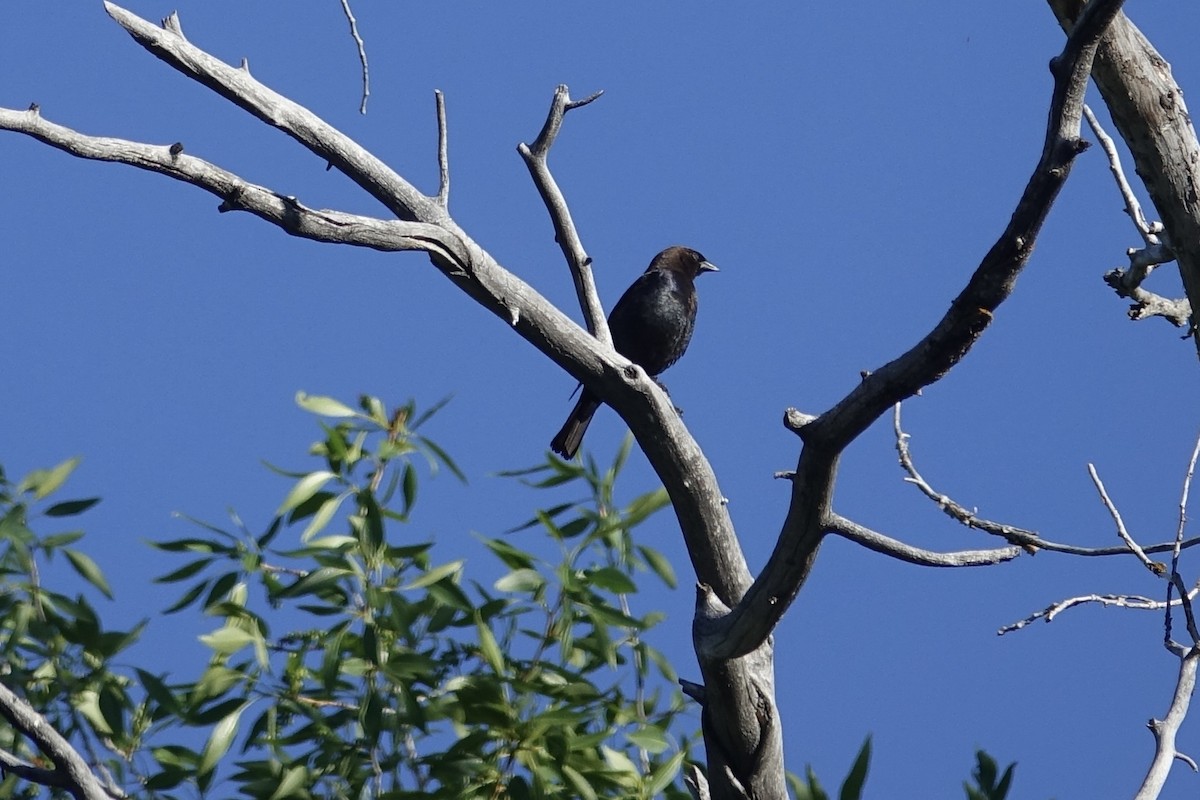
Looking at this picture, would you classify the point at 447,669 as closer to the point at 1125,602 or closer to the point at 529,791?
the point at 529,791

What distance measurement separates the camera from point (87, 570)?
6.15 feet

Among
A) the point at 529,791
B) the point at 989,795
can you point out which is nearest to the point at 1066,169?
the point at 989,795

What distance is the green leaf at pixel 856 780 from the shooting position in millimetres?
1809

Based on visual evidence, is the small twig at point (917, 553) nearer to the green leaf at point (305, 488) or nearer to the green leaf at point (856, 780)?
the green leaf at point (856, 780)

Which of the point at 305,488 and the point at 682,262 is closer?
the point at 305,488

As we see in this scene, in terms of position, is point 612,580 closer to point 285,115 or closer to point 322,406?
point 322,406

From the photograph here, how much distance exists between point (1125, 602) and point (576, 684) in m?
1.34

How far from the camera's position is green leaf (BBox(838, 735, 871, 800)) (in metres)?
1.81

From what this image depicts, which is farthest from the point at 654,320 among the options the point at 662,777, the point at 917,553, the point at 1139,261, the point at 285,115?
the point at 662,777

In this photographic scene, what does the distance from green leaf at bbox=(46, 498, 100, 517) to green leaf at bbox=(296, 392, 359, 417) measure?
34 centimetres

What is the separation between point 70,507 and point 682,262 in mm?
4007

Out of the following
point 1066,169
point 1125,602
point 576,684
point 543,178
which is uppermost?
point 543,178

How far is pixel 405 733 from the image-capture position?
68.9 inches

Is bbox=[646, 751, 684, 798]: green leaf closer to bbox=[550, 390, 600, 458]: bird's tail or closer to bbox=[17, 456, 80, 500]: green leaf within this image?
bbox=[17, 456, 80, 500]: green leaf
